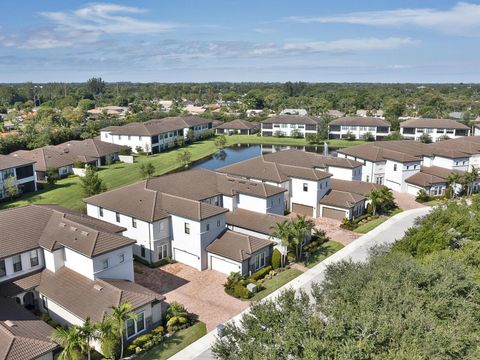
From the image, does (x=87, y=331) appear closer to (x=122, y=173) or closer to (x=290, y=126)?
(x=122, y=173)

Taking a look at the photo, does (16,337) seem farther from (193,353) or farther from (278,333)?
(278,333)

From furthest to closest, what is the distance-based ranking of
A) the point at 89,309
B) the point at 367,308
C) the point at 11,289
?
the point at 11,289
the point at 89,309
the point at 367,308

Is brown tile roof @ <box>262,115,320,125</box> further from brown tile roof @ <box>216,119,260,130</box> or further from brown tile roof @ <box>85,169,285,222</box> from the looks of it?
brown tile roof @ <box>85,169,285,222</box>

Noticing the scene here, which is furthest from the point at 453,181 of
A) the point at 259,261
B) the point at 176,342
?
the point at 176,342

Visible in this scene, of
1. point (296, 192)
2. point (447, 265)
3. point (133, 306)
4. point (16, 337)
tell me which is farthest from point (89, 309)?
point (296, 192)

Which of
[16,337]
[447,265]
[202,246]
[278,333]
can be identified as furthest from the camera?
[202,246]

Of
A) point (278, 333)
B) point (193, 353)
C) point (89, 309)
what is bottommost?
point (193, 353)

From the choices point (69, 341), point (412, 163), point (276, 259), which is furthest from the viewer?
point (412, 163)
